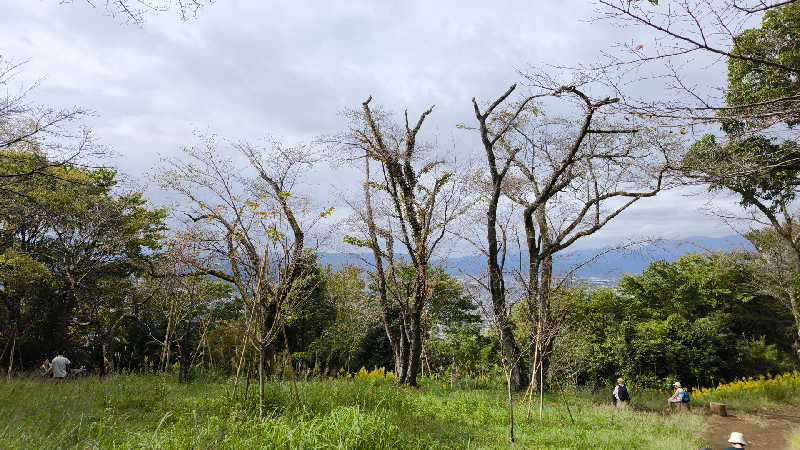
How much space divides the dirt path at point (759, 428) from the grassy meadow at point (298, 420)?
36 cm

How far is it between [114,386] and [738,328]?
24.0 m

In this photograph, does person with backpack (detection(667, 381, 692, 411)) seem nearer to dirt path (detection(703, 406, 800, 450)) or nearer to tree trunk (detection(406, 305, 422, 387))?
dirt path (detection(703, 406, 800, 450))

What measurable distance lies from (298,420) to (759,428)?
1050 centimetres

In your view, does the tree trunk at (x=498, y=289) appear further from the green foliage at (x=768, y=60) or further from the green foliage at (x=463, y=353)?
the green foliage at (x=768, y=60)

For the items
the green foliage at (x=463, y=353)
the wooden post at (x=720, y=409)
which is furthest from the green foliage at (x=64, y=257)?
the wooden post at (x=720, y=409)

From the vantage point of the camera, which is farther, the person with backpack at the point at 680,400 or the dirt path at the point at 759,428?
the person with backpack at the point at 680,400

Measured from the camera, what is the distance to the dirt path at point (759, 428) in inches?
332

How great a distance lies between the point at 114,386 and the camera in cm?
827

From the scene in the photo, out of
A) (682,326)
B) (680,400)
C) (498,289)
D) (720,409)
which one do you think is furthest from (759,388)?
(498,289)

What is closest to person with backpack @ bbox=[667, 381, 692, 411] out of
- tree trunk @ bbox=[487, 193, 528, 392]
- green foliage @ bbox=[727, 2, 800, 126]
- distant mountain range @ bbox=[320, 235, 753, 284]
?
distant mountain range @ bbox=[320, 235, 753, 284]

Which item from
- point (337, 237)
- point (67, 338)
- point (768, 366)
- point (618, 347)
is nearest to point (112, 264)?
point (67, 338)

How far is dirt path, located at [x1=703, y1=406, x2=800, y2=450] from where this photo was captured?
8.44 metres

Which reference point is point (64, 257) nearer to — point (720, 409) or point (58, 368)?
point (58, 368)

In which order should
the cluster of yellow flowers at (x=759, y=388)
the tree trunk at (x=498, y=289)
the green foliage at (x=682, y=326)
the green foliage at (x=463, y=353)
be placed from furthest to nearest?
the green foliage at (x=463, y=353) → the green foliage at (x=682, y=326) → the cluster of yellow flowers at (x=759, y=388) → the tree trunk at (x=498, y=289)
